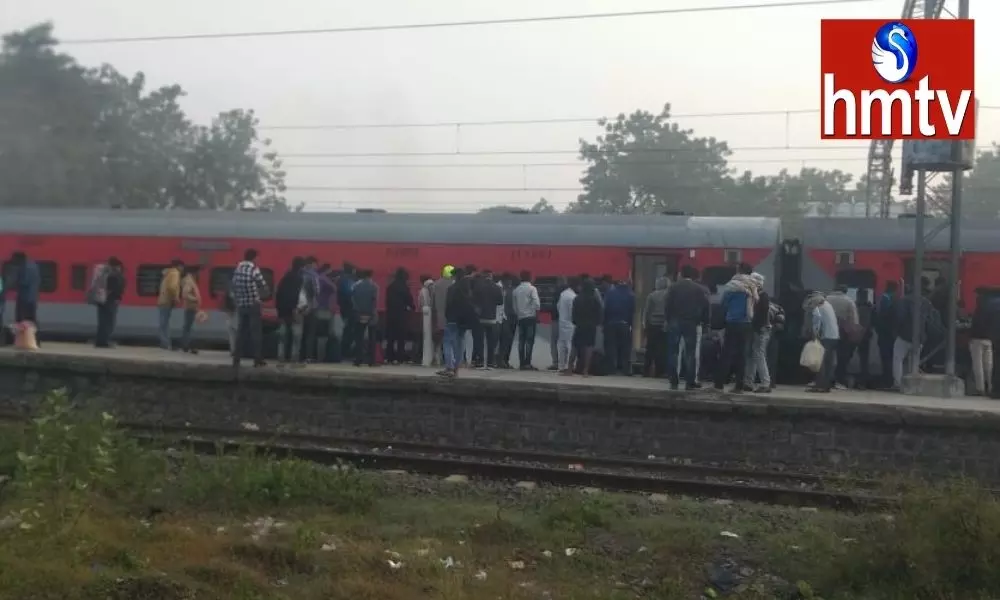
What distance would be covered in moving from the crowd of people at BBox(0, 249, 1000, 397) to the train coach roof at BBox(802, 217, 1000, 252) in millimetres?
776

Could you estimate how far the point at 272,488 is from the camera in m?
8.72

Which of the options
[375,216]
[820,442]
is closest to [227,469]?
[820,442]

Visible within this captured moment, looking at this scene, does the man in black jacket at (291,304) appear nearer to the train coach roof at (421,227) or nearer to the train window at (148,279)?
the train coach roof at (421,227)

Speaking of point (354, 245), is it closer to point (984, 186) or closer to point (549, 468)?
point (549, 468)

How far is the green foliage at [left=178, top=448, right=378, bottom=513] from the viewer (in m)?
8.62

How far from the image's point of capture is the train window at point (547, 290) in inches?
738

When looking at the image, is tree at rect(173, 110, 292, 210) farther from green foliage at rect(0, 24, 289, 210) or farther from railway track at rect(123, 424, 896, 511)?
railway track at rect(123, 424, 896, 511)

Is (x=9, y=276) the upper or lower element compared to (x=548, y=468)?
upper

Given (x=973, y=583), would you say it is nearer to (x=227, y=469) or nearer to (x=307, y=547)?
(x=307, y=547)

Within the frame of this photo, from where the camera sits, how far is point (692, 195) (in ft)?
183

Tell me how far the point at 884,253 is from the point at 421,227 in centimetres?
794

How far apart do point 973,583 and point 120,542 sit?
525 cm

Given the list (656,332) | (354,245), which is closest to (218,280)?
(354,245)

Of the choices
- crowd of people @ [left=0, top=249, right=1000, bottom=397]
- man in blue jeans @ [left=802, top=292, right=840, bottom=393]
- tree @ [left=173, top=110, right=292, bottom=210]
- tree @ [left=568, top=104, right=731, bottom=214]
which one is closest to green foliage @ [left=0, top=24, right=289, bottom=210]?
tree @ [left=173, top=110, right=292, bottom=210]
